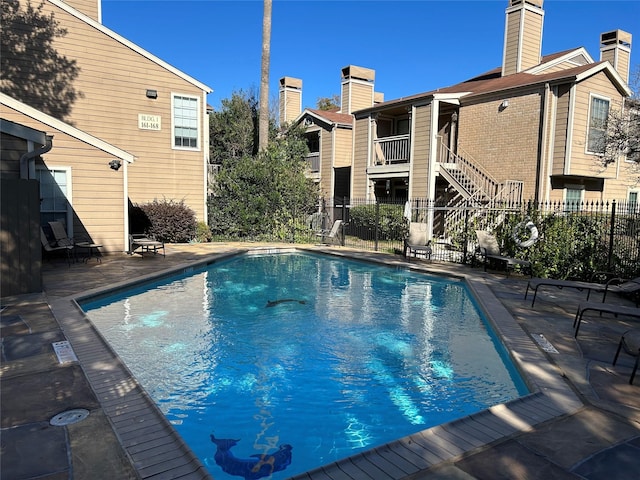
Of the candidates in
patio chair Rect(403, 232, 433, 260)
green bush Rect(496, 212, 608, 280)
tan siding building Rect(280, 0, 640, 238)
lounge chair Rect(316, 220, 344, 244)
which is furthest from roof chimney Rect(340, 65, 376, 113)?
green bush Rect(496, 212, 608, 280)

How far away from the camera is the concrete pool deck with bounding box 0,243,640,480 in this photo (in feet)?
9.51

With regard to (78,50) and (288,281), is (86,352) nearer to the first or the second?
(288,281)

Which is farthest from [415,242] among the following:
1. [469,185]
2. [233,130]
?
[233,130]

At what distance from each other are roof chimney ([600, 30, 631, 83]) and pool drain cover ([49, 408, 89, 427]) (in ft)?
88.3

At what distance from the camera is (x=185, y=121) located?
16.4 m

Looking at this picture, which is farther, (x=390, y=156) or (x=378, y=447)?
(x=390, y=156)

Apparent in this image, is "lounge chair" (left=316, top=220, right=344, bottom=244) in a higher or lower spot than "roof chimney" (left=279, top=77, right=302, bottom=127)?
lower

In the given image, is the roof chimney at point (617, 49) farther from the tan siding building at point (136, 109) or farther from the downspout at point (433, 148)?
the tan siding building at point (136, 109)

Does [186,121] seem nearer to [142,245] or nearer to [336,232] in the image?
[142,245]

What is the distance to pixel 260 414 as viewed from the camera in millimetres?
4609

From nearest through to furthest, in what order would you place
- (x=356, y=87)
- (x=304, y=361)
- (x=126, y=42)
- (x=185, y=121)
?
1. (x=304, y=361)
2. (x=126, y=42)
3. (x=185, y=121)
4. (x=356, y=87)

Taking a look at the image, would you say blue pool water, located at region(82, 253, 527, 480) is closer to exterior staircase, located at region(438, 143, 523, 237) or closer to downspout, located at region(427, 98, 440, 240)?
exterior staircase, located at region(438, 143, 523, 237)

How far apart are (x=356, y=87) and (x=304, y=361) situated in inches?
944

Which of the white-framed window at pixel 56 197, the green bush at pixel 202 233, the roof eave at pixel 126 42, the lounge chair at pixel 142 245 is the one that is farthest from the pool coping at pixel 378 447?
the roof eave at pixel 126 42
